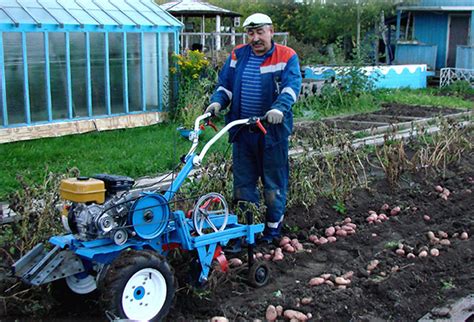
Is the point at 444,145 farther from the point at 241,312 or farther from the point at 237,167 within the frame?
the point at 241,312

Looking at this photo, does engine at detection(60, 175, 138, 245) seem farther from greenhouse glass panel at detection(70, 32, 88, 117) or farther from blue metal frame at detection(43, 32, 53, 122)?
greenhouse glass panel at detection(70, 32, 88, 117)

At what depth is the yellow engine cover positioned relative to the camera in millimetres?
4309

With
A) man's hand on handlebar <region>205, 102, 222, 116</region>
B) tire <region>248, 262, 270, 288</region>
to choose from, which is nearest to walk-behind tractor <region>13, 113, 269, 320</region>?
tire <region>248, 262, 270, 288</region>

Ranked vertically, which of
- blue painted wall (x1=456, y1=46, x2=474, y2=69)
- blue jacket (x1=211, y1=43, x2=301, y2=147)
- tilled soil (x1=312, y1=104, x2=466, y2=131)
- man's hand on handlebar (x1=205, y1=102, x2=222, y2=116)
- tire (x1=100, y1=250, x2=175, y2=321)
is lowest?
tilled soil (x1=312, y1=104, x2=466, y2=131)

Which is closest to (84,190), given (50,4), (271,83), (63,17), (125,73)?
(271,83)

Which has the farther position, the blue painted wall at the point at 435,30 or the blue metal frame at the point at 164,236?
the blue painted wall at the point at 435,30

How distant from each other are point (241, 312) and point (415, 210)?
319 cm

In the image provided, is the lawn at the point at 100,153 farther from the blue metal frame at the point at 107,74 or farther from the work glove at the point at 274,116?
the work glove at the point at 274,116

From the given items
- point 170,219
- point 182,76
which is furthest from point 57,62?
point 170,219

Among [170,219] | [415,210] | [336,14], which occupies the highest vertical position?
[336,14]

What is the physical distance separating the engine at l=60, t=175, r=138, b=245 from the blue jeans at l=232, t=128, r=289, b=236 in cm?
172

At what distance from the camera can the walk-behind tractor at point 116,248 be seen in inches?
166

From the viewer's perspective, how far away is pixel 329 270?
5.43 m

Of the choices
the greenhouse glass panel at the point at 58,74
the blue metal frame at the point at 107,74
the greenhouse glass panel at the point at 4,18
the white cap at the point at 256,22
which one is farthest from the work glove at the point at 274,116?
the blue metal frame at the point at 107,74
